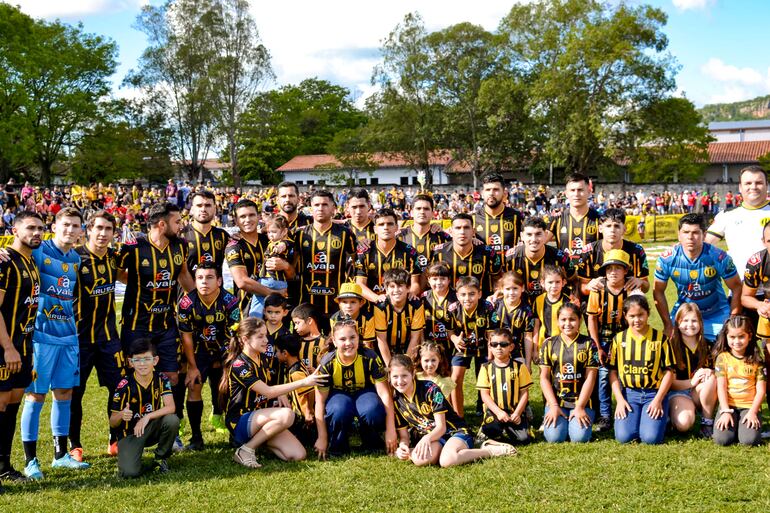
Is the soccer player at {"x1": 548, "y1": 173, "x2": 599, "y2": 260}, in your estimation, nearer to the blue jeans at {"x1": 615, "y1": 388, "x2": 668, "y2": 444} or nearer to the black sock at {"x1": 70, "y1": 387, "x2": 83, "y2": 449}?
the blue jeans at {"x1": 615, "y1": 388, "x2": 668, "y2": 444}

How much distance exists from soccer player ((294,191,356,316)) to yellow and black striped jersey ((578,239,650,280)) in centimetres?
239

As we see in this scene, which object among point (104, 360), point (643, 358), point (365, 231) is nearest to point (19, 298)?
point (104, 360)

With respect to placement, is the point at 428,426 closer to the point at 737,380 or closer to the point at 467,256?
the point at 467,256

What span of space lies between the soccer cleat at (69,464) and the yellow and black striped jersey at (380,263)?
119 inches

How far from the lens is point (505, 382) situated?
6109 mm

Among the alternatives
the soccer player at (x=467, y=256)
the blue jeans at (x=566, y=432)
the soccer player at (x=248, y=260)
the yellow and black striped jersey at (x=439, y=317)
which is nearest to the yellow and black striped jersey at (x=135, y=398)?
the soccer player at (x=248, y=260)

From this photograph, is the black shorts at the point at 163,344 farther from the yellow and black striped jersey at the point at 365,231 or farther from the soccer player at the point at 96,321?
the yellow and black striped jersey at the point at 365,231

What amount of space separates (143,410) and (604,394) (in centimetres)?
404

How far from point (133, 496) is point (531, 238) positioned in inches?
162

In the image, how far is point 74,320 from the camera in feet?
19.4

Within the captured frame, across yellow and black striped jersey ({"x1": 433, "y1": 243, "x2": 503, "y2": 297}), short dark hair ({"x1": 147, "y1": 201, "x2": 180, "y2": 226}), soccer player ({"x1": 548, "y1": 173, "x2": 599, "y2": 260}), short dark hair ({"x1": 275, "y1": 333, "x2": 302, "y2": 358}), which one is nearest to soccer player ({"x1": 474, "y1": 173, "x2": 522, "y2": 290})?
yellow and black striped jersey ({"x1": 433, "y1": 243, "x2": 503, "y2": 297})

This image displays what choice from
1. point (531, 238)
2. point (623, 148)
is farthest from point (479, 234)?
point (623, 148)

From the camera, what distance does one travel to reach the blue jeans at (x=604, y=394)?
6316 mm

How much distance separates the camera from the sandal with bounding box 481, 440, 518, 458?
561 centimetres
